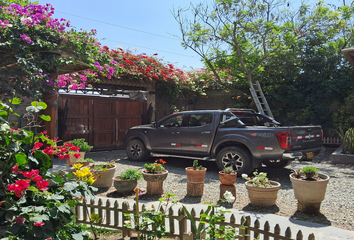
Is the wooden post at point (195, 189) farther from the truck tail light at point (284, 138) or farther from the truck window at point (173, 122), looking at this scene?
the truck window at point (173, 122)

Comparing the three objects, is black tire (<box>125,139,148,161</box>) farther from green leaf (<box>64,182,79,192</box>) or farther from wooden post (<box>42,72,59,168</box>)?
green leaf (<box>64,182,79,192</box>)

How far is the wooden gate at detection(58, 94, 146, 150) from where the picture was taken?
10.8m

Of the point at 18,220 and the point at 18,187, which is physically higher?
the point at 18,187

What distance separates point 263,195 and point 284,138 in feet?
7.30

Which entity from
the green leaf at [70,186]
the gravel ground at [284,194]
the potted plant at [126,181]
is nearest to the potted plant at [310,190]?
the gravel ground at [284,194]

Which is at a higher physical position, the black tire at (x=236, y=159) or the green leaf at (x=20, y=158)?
the green leaf at (x=20, y=158)

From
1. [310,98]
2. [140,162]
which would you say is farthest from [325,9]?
[140,162]

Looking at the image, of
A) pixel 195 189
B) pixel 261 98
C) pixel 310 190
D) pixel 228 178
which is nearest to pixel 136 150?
pixel 195 189

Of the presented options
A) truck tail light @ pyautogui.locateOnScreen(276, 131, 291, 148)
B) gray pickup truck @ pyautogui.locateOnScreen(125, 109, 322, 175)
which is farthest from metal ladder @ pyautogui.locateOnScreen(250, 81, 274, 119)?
truck tail light @ pyautogui.locateOnScreen(276, 131, 291, 148)

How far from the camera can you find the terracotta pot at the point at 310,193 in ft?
14.4

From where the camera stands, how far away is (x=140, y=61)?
12836 mm

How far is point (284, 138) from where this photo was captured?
21.3 feet

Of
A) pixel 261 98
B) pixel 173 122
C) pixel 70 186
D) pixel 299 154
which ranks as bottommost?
pixel 299 154

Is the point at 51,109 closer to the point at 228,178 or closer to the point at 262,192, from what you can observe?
the point at 228,178
